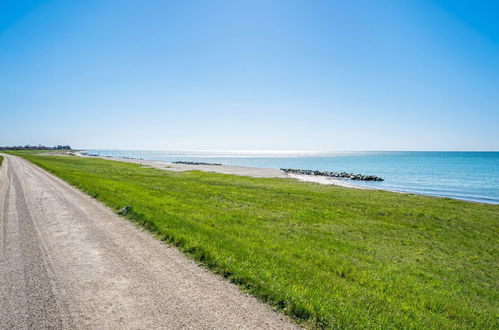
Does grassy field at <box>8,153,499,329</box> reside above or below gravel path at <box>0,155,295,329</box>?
below

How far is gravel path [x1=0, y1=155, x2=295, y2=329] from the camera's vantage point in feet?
19.0

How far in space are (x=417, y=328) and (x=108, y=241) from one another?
10512 millimetres

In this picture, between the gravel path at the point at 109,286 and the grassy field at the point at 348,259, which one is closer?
the gravel path at the point at 109,286

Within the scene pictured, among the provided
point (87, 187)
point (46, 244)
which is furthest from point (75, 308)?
point (87, 187)

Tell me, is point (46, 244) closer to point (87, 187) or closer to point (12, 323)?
point (12, 323)

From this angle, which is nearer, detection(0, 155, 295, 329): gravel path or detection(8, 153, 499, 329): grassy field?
detection(0, 155, 295, 329): gravel path

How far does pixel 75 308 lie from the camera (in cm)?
614

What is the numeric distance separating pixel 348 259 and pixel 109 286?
28.0 ft

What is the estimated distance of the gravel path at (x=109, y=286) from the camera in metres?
5.78

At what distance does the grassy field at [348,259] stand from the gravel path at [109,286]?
0.79 m

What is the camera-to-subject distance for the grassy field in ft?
22.1

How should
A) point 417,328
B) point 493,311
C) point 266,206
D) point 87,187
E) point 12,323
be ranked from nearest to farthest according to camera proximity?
point 12,323
point 417,328
point 493,311
point 266,206
point 87,187

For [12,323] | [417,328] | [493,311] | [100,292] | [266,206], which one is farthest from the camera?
[266,206]

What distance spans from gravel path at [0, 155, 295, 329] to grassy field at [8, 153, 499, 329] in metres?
0.79
